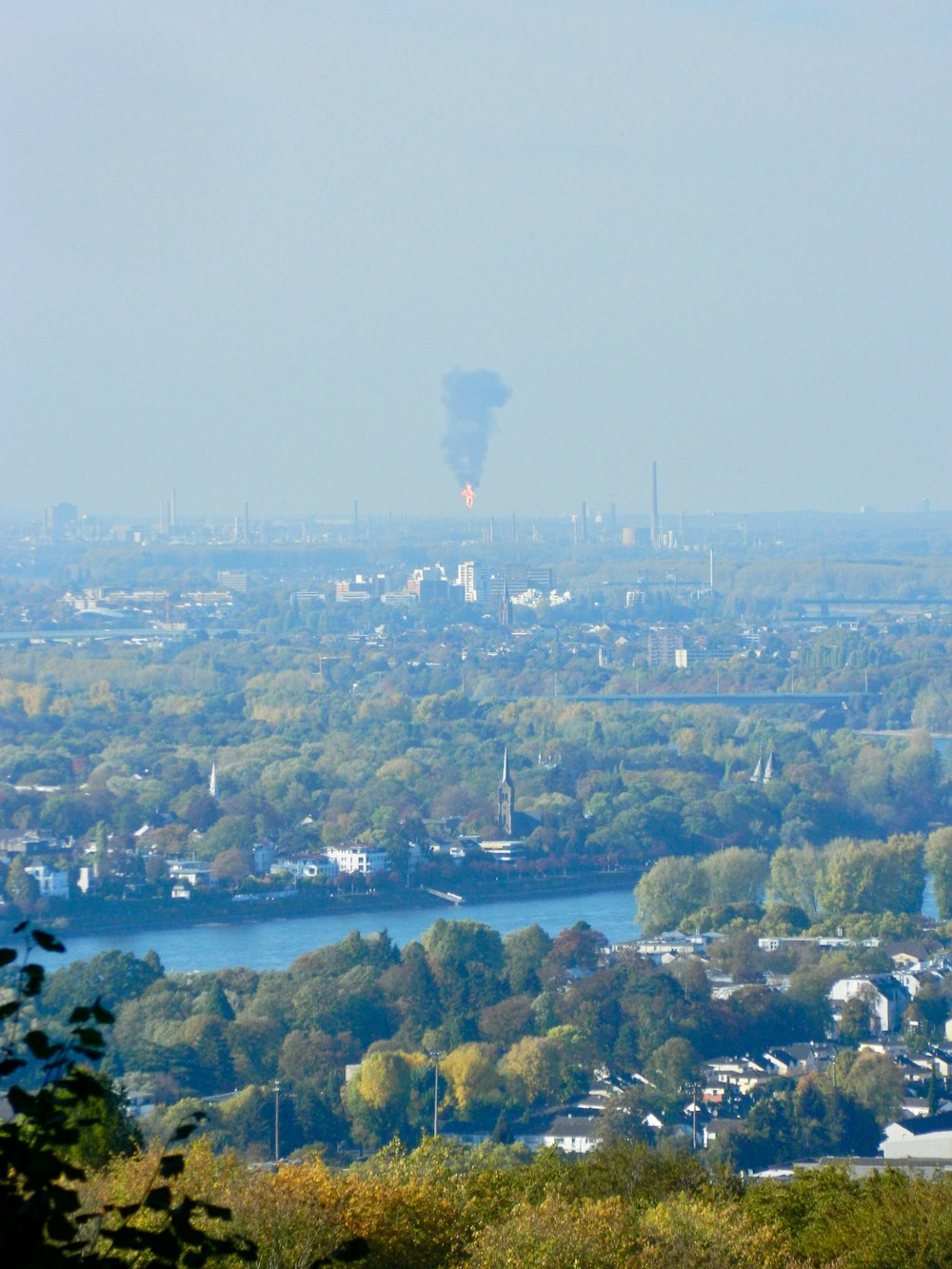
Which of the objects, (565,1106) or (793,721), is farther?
(793,721)

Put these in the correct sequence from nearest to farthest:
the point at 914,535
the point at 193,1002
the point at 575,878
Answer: the point at 193,1002
the point at 575,878
the point at 914,535

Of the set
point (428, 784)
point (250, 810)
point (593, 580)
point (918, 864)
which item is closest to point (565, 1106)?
point (918, 864)

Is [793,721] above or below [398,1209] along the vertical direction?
below

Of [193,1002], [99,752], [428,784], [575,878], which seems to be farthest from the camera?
[99,752]

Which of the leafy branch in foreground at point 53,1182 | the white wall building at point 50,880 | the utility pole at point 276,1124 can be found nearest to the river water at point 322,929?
the white wall building at point 50,880

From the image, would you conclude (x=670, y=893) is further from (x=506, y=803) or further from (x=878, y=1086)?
(x=506, y=803)

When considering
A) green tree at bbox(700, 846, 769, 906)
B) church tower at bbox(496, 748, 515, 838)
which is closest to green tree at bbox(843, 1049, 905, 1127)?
green tree at bbox(700, 846, 769, 906)

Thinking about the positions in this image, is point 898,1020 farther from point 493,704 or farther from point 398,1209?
point 493,704

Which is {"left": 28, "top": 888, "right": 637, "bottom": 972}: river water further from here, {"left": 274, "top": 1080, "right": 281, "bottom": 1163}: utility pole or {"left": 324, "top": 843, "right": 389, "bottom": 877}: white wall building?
{"left": 274, "top": 1080, "right": 281, "bottom": 1163}: utility pole

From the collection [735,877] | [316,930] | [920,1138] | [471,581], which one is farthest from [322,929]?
[471,581]
